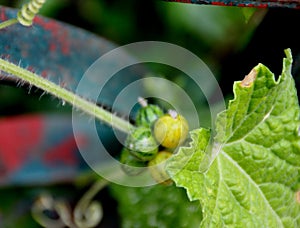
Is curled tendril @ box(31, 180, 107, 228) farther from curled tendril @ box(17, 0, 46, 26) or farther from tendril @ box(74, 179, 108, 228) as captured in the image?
curled tendril @ box(17, 0, 46, 26)

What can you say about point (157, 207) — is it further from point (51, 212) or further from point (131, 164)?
point (51, 212)

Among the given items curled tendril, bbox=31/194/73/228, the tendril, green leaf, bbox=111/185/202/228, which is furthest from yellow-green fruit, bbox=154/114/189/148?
curled tendril, bbox=31/194/73/228

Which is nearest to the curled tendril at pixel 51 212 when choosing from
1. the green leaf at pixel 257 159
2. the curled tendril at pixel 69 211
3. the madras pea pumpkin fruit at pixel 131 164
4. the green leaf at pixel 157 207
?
the curled tendril at pixel 69 211

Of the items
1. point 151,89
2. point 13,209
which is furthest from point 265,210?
point 13,209

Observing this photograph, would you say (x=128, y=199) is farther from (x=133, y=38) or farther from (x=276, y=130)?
(x=133, y=38)

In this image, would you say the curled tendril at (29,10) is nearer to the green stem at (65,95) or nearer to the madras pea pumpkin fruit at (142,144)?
the green stem at (65,95)

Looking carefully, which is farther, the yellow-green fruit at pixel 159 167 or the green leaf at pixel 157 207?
the green leaf at pixel 157 207
